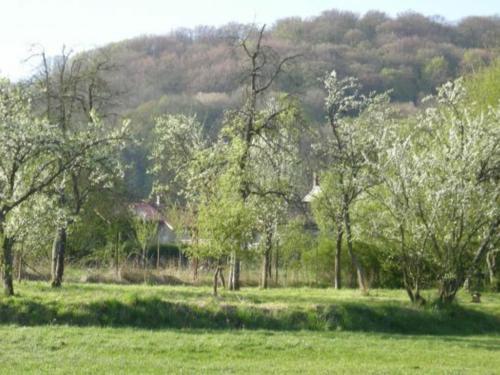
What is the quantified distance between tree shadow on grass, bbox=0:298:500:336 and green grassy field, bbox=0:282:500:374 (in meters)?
0.02

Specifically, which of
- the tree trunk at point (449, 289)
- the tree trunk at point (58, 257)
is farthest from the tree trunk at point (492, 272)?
the tree trunk at point (58, 257)

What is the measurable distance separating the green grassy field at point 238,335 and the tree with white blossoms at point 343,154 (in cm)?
687

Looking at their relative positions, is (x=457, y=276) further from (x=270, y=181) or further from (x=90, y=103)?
(x=90, y=103)

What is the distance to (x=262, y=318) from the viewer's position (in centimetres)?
1644

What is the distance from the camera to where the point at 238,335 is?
47.6ft

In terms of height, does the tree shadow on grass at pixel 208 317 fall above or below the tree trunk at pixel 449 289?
below

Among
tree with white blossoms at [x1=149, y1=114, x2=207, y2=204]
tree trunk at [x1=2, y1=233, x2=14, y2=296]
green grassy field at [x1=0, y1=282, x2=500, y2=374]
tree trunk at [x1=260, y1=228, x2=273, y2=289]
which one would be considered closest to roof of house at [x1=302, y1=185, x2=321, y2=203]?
tree trunk at [x1=260, y1=228, x2=273, y2=289]

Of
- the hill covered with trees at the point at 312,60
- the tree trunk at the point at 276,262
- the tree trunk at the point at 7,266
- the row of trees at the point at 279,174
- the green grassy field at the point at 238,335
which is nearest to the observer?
the green grassy field at the point at 238,335

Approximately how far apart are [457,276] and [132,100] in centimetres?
5872

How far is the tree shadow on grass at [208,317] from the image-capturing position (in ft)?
52.0

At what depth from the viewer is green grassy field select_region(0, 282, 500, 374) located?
1130 cm

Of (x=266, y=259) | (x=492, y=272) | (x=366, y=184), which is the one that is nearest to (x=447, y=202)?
(x=366, y=184)

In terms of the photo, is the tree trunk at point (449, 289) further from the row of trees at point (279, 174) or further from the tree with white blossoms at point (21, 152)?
the tree with white blossoms at point (21, 152)

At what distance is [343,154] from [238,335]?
13293 mm
